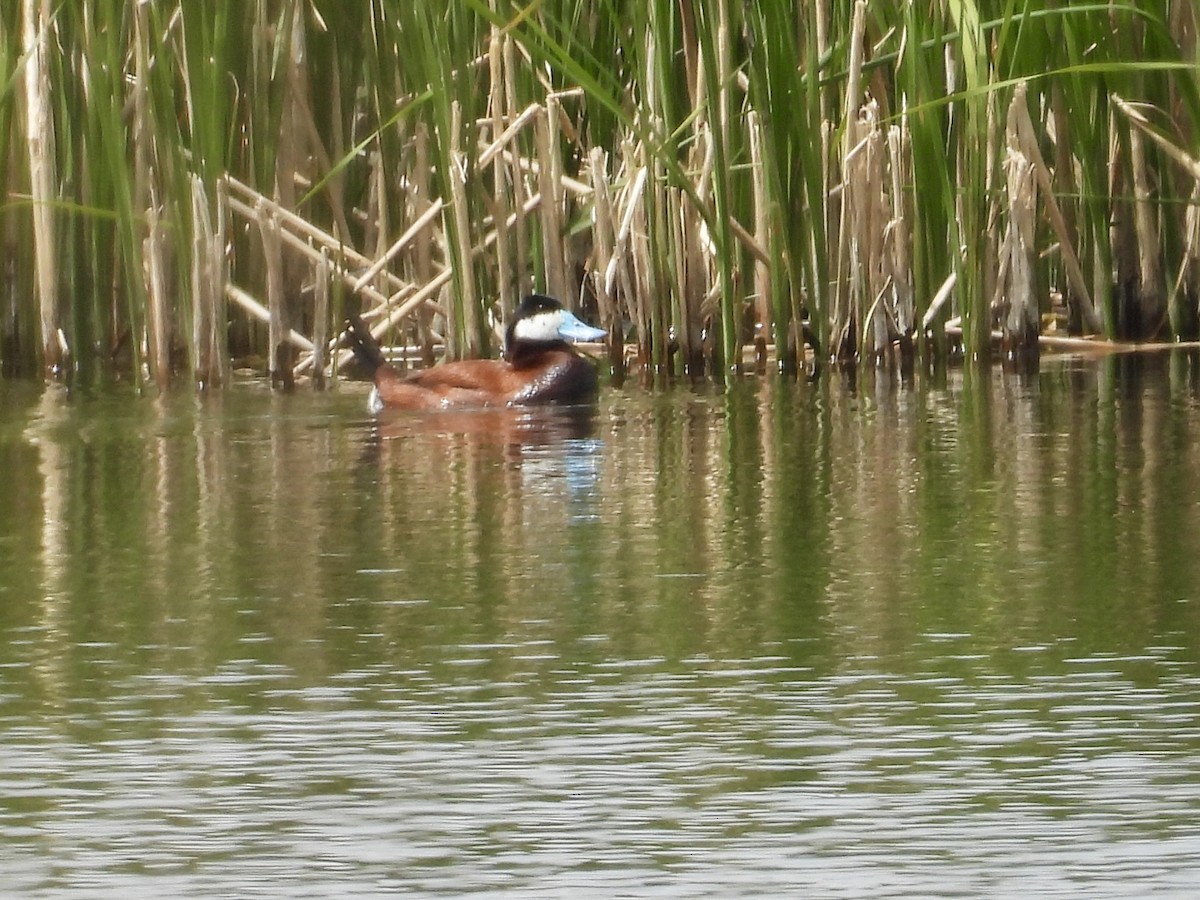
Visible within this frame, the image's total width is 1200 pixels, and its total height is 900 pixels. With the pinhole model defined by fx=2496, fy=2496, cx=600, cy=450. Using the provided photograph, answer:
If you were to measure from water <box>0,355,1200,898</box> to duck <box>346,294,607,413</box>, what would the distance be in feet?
4.91

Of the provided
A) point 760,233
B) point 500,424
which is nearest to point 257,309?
point 500,424

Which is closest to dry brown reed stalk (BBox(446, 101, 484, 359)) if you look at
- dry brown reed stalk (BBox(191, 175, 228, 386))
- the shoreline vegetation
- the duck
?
the shoreline vegetation

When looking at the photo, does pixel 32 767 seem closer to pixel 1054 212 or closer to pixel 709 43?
pixel 709 43

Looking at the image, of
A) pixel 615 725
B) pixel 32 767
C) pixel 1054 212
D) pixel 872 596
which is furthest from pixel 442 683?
pixel 1054 212

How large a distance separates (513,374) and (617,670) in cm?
475

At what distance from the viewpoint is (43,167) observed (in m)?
8.78

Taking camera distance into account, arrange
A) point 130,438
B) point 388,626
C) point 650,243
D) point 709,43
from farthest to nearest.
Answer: point 650,243
point 709,43
point 130,438
point 388,626

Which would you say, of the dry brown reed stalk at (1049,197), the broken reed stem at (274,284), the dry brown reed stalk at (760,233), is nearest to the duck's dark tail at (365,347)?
the broken reed stem at (274,284)

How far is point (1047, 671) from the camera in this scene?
341 cm

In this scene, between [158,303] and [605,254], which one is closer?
[158,303]

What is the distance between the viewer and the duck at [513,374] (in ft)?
26.1

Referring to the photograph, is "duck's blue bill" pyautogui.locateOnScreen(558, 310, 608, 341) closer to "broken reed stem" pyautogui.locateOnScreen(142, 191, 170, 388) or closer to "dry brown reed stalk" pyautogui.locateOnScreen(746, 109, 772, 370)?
"dry brown reed stalk" pyautogui.locateOnScreen(746, 109, 772, 370)

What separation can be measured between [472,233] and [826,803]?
22.4 ft

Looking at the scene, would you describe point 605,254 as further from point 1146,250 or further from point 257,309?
point 1146,250
